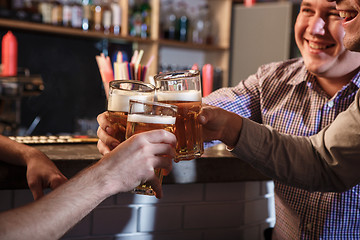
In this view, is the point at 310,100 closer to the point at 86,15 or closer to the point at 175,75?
the point at 175,75

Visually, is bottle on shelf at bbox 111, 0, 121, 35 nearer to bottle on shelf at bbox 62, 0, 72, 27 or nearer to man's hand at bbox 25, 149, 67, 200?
bottle on shelf at bbox 62, 0, 72, 27

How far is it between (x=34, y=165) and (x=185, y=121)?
0.43 metres

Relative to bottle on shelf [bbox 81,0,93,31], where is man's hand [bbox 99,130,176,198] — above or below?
below

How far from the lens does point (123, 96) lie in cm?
101

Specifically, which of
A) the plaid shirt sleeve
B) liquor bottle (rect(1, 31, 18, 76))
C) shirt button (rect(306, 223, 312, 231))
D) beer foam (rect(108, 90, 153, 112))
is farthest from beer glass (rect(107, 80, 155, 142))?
liquor bottle (rect(1, 31, 18, 76))

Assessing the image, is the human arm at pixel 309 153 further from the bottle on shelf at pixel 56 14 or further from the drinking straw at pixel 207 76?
the bottle on shelf at pixel 56 14

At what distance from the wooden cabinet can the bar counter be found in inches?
82.7

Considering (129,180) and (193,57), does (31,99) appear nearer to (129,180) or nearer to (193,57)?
(193,57)

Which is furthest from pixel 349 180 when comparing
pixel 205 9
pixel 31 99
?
pixel 205 9

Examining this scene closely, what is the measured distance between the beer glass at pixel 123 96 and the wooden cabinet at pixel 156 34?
257 centimetres

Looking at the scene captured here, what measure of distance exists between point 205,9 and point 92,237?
3.32 meters

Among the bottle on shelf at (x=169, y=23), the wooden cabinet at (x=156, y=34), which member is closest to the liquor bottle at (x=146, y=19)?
the wooden cabinet at (x=156, y=34)

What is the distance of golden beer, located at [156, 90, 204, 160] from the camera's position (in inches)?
40.2

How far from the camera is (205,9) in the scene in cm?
435
